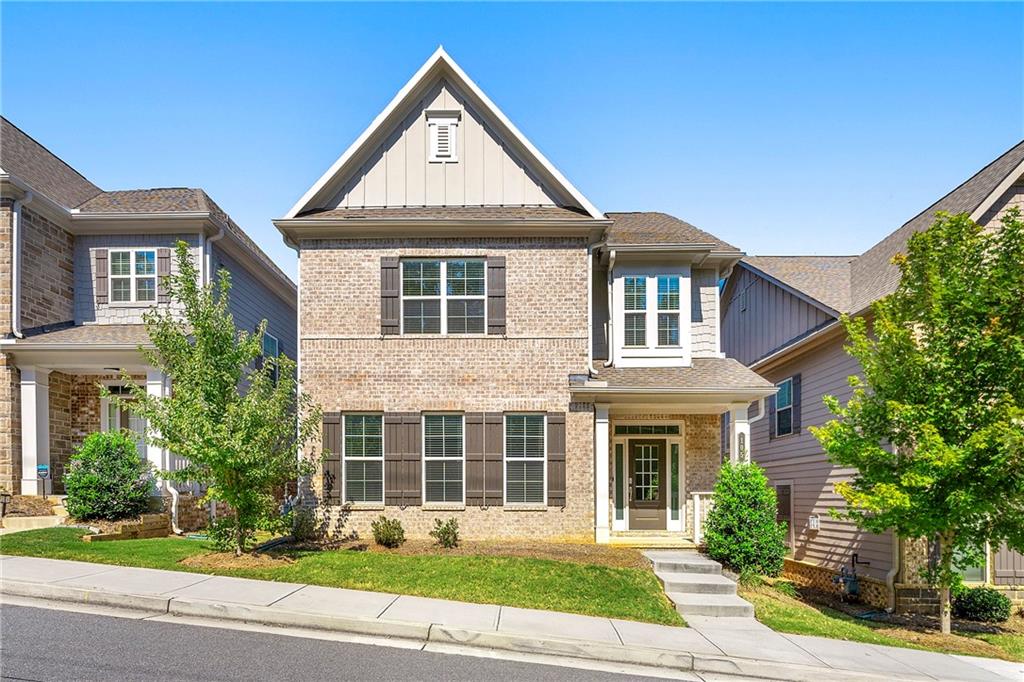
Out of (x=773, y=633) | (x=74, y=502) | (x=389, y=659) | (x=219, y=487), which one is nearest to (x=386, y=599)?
(x=389, y=659)

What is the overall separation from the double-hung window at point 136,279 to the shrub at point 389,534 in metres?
7.94

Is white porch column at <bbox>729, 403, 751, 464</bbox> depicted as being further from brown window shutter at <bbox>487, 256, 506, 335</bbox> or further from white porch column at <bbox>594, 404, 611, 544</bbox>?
brown window shutter at <bbox>487, 256, 506, 335</bbox>

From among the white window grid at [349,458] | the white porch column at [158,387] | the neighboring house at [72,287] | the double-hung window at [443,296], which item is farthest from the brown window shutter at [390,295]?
the white porch column at [158,387]

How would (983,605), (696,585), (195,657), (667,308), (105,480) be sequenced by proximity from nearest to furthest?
(195,657), (696,585), (983,605), (105,480), (667,308)

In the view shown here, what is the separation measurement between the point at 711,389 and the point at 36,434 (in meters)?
14.1

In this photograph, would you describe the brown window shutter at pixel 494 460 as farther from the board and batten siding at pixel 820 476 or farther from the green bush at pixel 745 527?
the board and batten siding at pixel 820 476

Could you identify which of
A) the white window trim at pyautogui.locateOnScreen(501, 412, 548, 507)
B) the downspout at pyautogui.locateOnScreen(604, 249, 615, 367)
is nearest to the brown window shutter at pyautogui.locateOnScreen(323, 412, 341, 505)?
the white window trim at pyautogui.locateOnScreen(501, 412, 548, 507)

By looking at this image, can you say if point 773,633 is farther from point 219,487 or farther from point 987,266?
point 219,487

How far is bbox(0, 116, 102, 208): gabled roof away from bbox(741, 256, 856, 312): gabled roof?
58.1ft

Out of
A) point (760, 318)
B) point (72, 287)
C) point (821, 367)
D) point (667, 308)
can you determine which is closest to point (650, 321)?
point (667, 308)

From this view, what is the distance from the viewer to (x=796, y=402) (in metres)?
17.7

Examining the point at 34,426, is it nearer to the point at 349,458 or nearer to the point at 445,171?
the point at 349,458

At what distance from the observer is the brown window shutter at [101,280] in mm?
16266

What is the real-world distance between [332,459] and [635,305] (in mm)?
7437
